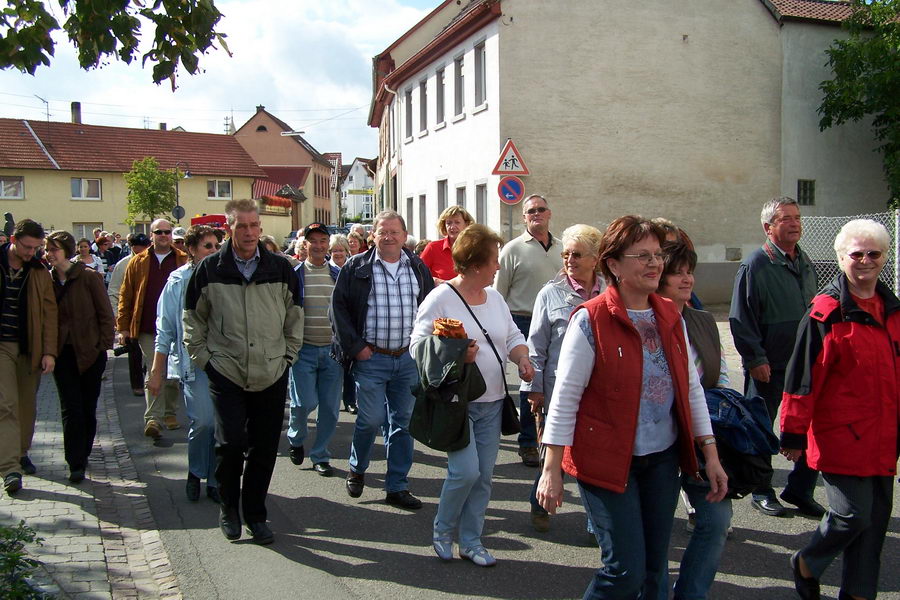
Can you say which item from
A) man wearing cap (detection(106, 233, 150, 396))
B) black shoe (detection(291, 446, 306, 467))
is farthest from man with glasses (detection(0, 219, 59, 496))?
man wearing cap (detection(106, 233, 150, 396))

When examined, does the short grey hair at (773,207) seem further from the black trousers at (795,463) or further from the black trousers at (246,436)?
the black trousers at (246,436)

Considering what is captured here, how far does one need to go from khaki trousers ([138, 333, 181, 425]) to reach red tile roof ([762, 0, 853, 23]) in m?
20.7

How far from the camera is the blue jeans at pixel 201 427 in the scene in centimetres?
624

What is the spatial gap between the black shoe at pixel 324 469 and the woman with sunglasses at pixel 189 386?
0.98 meters

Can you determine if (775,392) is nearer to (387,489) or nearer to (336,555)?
(387,489)

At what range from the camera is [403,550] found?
520cm

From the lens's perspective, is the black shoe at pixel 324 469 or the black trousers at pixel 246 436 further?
the black shoe at pixel 324 469

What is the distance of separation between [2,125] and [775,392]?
64.5 meters

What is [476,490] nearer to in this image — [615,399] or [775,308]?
[615,399]

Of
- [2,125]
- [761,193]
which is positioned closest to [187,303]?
[761,193]

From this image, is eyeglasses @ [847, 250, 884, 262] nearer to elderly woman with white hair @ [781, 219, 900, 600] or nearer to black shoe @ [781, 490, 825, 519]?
elderly woman with white hair @ [781, 219, 900, 600]

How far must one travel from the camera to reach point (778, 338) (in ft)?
19.2

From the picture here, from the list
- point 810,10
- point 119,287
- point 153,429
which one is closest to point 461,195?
point 810,10

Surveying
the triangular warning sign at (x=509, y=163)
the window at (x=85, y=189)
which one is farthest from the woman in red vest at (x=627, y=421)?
the window at (x=85, y=189)
